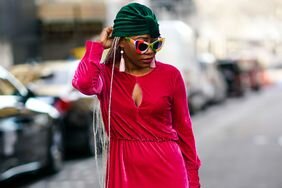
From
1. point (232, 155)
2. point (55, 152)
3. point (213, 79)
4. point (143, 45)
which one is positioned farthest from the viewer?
point (213, 79)

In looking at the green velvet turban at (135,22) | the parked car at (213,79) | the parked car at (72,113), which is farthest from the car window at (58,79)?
the parked car at (213,79)

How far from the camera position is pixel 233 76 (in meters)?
29.0

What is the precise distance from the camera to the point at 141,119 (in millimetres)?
3486

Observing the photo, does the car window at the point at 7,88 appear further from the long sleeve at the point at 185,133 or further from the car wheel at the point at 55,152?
the long sleeve at the point at 185,133

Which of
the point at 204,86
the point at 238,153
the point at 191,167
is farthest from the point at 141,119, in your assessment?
the point at 204,86

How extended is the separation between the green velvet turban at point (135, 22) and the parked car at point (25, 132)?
4.86 metres

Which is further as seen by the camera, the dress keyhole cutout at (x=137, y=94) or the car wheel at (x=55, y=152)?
the car wheel at (x=55, y=152)

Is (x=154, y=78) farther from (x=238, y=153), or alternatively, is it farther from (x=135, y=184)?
(x=238, y=153)

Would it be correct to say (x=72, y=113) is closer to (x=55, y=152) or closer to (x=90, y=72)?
(x=55, y=152)

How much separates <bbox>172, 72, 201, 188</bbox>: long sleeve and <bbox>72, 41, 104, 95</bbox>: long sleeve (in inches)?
14.3

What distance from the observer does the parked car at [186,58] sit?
20.0 m

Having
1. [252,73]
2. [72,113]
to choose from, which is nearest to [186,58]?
[72,113]

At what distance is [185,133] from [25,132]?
5.59 m

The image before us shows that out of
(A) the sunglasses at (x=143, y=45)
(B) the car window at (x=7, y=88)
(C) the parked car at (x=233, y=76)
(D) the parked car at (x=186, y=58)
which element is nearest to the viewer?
(A) the sunglasses at (x=143, y=45)
